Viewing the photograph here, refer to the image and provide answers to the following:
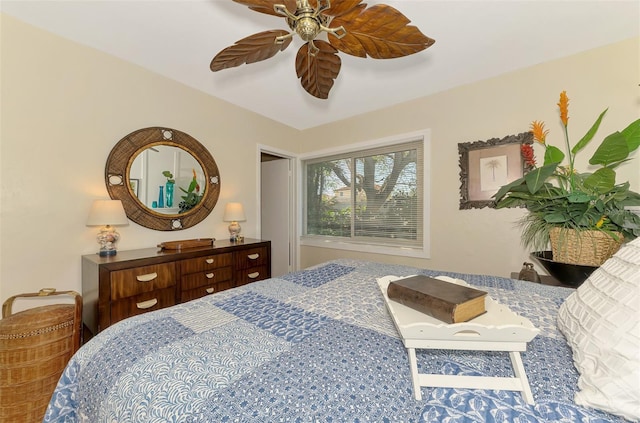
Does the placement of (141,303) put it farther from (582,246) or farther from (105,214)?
(582,246)

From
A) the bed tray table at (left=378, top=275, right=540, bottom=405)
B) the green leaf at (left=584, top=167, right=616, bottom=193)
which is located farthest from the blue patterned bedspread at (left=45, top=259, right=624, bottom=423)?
the green leaf at (left=584, top=167, right=616, bottom=193)

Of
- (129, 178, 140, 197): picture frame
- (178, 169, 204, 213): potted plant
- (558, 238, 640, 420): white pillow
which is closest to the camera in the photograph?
(558, 238, 640, 420): white pillow

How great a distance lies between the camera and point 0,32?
163 centimetres

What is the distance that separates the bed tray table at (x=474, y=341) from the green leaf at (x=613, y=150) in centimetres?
141

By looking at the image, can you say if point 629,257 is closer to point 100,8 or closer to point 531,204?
point 531,204

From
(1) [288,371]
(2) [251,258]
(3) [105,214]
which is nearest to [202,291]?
(2) [251,258]

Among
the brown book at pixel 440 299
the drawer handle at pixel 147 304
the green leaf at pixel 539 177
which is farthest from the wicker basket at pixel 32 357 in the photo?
the green leaf at pixel 539 177

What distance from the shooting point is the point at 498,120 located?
7.52 feet

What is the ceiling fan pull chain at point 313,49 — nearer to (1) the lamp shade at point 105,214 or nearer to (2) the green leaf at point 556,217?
(2) the green leaf at point 556,217

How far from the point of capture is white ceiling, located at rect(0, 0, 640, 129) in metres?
1.59

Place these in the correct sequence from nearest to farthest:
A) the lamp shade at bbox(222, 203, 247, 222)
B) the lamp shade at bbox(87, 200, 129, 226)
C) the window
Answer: the lamp shade at bbox(87, 200, 129, 226) < the lamp shade at bbox(222, 203, 247, 222) < the window

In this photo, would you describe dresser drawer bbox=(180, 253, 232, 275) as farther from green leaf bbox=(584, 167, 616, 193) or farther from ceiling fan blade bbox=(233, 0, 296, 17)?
green leaf bbox=(584, 167, 616, 193)

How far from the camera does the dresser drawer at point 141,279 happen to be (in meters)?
1.66

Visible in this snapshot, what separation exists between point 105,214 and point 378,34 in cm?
214
